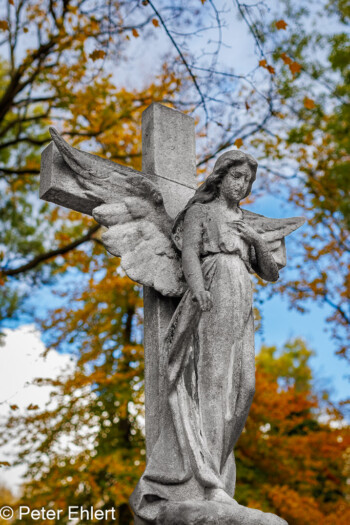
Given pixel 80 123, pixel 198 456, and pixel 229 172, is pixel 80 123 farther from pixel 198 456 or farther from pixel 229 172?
pixel 198 456

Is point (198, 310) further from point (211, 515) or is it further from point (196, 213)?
point (211, 515)

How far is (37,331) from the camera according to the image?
11.5 metres

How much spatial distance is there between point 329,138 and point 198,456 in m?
10.2

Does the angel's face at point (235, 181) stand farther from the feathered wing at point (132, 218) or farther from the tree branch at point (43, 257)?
the tree branch at point (43, 257)

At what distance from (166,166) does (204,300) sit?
1.67m

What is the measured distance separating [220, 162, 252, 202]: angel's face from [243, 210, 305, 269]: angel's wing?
0.39 m

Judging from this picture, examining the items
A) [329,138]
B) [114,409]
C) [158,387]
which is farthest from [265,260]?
[329,138]

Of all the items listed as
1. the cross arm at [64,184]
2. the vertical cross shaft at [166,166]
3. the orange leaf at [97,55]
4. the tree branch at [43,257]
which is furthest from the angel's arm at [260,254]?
the tree branch at [43,257]

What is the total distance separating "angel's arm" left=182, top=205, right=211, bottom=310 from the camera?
13.3ft

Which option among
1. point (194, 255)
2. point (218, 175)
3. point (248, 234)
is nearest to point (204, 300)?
point (194, 255)

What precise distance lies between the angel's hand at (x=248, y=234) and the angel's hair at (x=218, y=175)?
357 millimetres

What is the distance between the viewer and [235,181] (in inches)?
183

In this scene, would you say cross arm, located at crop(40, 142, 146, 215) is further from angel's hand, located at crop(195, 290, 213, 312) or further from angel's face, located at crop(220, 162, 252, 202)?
angel's hand, located at crop(195, 290, 213, 312)

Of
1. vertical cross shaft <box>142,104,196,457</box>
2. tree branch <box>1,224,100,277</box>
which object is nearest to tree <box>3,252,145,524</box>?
tree branch <box>1,224,100,277</box>
